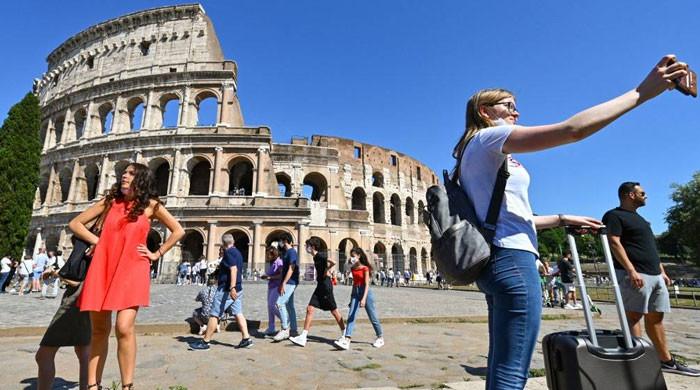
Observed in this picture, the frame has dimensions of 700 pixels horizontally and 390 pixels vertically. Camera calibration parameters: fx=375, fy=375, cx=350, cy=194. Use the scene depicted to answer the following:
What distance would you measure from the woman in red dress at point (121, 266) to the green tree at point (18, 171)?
23289mm

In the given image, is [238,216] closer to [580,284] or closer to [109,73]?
[109,73]

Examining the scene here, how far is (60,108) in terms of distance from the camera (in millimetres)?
29062

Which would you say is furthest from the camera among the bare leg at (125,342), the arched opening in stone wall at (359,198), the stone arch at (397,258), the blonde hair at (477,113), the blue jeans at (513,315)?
the arched opening in stone wall at (359,198)

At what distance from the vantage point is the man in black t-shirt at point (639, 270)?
11.2ft

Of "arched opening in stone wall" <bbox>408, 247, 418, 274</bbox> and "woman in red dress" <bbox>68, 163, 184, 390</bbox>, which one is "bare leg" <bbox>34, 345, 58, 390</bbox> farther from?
"arched opening in stone wall" <bbox>408, 247, 418, 274</bbox>

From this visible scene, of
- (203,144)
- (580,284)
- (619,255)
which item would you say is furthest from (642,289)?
(203,144)

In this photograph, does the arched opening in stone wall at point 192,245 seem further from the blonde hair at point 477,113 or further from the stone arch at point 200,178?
the blonde hair at point 477,113

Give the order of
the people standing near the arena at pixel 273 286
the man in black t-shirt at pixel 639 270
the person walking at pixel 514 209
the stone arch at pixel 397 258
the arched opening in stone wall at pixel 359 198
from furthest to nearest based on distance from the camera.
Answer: the arched opening in stone wall at pixel 359 198, the stone arch at pixel 397 258, the people standing near the arena at pixel 273 286, the man in black t-shirt at pixel 639 270, the person walking at pixel 514 209

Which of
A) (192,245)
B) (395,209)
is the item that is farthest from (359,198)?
(192,245)

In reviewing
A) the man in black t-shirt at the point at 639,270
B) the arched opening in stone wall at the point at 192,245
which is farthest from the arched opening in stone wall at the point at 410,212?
the man in black t-shirt at the point at 639,270

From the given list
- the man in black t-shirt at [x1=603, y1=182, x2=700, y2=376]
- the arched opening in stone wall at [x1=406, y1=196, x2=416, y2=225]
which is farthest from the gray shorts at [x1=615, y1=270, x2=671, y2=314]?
the arched opening in stone wall at [x1=406, y1=196, x2=416, y2=225]

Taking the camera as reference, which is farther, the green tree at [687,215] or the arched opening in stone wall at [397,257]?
the arched opening in stone wall at [397,257]

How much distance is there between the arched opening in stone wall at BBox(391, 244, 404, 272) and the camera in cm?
3018

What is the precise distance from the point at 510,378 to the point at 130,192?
268cm
